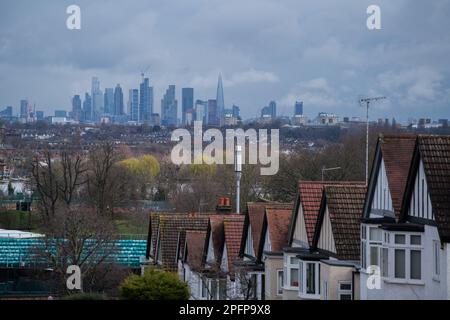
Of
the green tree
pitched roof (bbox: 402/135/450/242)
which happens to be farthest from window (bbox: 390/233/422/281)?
the green tree

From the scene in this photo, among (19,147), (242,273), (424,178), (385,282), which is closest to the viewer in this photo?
(424,178)

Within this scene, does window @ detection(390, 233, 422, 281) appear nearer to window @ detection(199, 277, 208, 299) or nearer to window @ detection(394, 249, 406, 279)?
window @ detection(394, 249, 406, 279)

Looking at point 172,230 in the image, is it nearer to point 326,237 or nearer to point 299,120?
point 326,237

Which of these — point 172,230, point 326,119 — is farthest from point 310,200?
point 326,119
